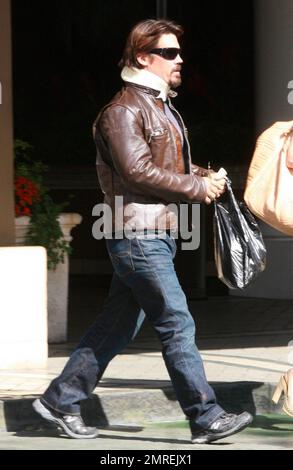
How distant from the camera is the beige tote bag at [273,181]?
7.62m

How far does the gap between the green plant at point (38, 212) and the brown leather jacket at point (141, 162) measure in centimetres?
308

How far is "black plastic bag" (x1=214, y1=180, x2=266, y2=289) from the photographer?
7.70 m

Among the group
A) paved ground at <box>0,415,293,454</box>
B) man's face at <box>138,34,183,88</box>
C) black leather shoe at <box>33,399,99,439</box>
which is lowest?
paved ground at <box>0,415,293,454</box>

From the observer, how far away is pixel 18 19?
757 inches

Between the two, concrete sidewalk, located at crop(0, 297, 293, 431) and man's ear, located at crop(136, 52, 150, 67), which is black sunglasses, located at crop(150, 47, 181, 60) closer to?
man's ear, located at crop(136, 52, 150, 67)

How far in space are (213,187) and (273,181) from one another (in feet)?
1.14

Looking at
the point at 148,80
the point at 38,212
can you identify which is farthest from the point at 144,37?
the point at 38,212

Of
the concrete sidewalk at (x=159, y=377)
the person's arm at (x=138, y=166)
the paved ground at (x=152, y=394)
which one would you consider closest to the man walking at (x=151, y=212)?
the person's arm at (x=138, y=166)

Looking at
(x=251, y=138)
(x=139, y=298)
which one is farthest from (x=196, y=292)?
(x=139, y=298)

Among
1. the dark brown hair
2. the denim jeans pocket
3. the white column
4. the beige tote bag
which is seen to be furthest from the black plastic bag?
the white column

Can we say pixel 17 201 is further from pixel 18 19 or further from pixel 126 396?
pixel 18 19

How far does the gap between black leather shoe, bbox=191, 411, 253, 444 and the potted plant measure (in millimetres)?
3416
